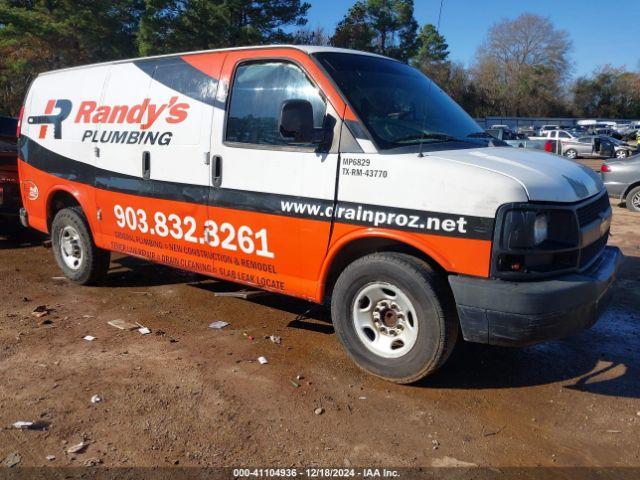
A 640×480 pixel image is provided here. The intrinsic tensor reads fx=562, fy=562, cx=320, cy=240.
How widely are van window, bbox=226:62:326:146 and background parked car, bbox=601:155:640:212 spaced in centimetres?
1047

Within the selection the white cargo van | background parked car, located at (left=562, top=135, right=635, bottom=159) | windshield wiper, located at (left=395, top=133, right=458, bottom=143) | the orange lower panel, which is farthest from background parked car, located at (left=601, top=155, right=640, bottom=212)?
background parked car, located at (left=562, top=135, right=635, bottom=159)

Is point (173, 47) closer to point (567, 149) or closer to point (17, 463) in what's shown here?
point (567, 149)

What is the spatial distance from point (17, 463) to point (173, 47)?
27.5 m

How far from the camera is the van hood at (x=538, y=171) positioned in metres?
3.36

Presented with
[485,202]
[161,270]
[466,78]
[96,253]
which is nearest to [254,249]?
[485,202]

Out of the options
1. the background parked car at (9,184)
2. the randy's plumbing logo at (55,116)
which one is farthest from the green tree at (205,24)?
the randy's plumbing logo at (55,116)

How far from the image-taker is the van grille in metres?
3.57

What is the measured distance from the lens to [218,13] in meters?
26.7

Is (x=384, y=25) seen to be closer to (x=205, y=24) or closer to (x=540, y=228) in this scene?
(x=205, y=24)

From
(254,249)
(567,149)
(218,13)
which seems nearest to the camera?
(254,249)

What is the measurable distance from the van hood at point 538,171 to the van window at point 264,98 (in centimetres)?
116

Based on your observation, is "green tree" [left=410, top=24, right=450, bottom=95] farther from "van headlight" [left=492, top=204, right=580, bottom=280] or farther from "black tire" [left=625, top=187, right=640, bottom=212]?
"van headlight" [left=492, top=204, right=580, bottom=280]

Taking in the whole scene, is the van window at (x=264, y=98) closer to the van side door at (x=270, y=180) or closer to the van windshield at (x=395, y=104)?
the van side door at (x=270, y=180)

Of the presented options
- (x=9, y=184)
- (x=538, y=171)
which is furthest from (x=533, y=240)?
(x=9, y=184)
